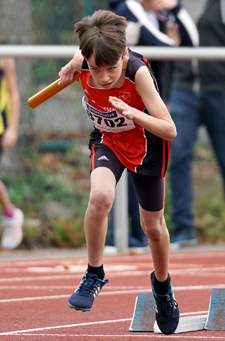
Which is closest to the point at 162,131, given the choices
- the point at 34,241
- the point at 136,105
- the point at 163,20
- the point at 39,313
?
the point at 136,105

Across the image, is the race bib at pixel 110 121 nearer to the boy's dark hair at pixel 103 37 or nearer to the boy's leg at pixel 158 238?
the boy's leg at pixel 158 238

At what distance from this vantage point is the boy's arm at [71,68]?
3764mm

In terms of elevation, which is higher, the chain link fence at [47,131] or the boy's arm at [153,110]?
the boy's arm at [153,110]

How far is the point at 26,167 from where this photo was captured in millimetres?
8805

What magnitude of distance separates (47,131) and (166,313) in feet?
18.2

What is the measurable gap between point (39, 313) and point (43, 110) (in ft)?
16.5

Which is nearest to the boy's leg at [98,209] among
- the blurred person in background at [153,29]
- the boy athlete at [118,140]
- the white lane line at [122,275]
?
the boy athlete at [118,140]

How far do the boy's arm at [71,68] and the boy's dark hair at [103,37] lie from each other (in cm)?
26

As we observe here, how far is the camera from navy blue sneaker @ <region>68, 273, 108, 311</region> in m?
3.45

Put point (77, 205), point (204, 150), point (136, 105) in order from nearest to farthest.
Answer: point (136, 105) < point (77, 205) < point (204, 150)

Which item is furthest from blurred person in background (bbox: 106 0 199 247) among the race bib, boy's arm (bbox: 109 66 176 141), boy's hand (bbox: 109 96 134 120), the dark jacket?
boy's hand (bbox: 109 96 134 120)

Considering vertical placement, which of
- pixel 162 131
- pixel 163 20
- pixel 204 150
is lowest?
pixel 204 150

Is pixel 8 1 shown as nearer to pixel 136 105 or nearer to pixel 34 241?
pixel 34 241

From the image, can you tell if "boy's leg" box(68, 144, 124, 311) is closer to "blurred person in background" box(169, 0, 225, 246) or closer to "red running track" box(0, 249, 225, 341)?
"red running track" box(0, 249, 225, 341)
